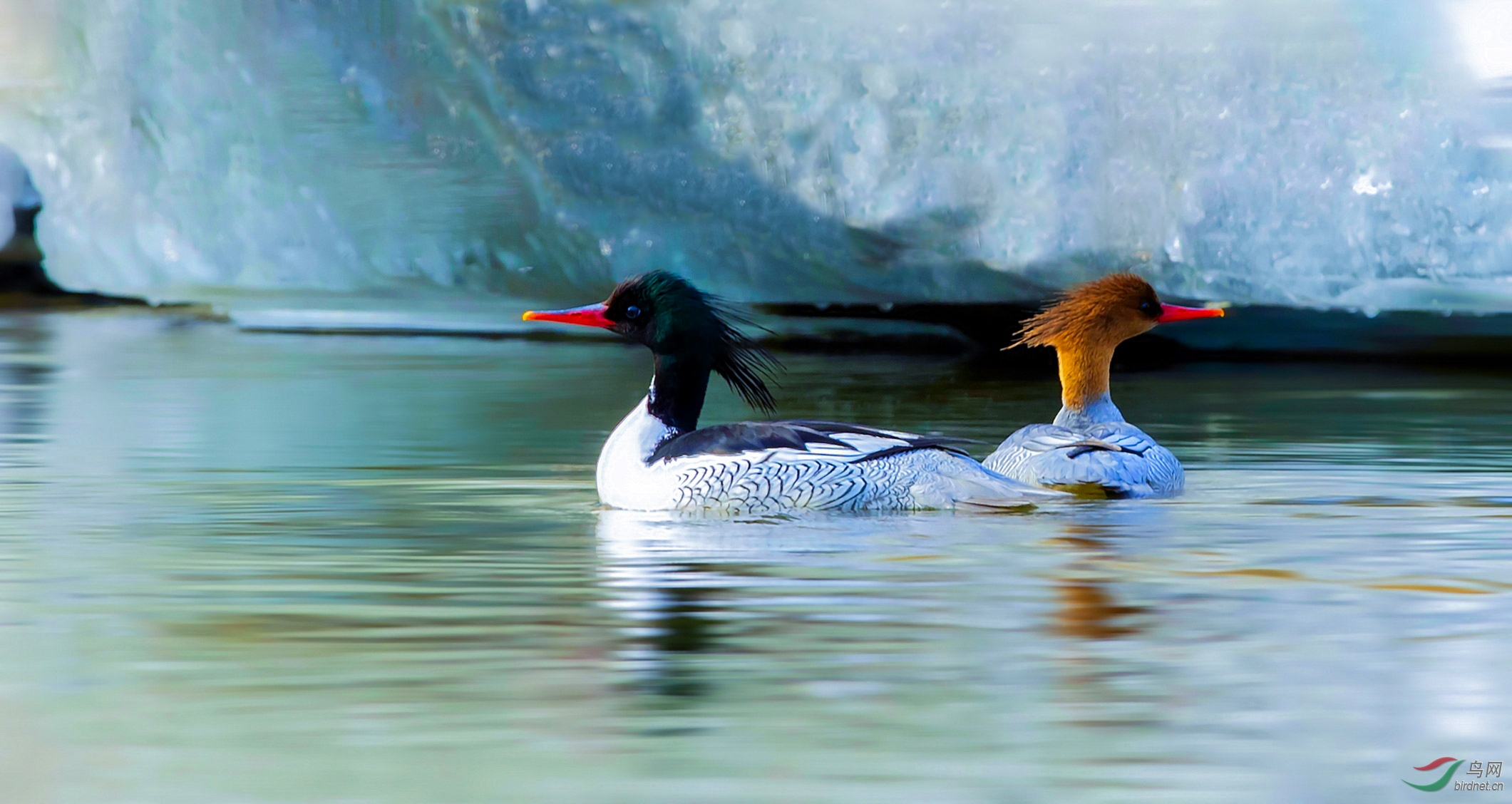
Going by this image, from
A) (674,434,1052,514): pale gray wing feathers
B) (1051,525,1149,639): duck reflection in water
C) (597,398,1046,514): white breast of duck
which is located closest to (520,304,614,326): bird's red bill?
(597,398,1046,514): white breast of duck

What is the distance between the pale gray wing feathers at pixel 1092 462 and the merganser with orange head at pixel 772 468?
0.38 metres

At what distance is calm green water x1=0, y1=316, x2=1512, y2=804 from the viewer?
4184mm

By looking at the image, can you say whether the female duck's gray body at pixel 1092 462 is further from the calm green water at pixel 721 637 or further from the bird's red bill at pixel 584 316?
the bird's red bill at pixel 584 316

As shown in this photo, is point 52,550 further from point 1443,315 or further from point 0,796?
point 1443,315

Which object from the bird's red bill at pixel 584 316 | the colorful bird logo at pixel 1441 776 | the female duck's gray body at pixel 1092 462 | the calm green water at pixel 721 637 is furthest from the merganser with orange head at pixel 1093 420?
the colorful bird logo at pixel 1441 776

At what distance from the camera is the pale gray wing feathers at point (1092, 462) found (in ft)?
27.9

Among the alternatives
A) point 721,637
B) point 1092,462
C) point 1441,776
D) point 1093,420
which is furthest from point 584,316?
point 1441,776

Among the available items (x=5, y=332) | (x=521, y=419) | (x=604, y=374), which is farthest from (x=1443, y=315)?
(x=5, y=332)

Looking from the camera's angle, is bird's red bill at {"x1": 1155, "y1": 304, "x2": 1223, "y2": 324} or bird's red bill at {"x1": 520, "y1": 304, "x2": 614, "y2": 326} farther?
bird's red bill at {"x1": 1155, "y1": 304, "x2": 1223, "y2": 324}

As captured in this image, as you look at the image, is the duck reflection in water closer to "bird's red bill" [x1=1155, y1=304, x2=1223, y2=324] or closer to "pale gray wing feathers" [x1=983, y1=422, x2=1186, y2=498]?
"pale gray wing feathers" [x1=983, y1=422, x2=1186, y2=498]

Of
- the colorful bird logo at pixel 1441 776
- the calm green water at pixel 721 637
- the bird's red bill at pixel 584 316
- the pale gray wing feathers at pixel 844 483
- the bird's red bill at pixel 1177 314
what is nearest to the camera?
the colorful bird logo at pixel 1441 776

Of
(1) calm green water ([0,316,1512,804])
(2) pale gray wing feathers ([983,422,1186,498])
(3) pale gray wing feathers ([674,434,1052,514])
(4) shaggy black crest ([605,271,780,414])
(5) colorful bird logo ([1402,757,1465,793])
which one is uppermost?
(4) shaggy black crest ([605,271,780,414])

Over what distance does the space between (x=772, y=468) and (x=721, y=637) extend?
2.54m

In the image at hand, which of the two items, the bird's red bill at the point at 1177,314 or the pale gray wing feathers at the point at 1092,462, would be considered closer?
the pale gray wing feathers at the point at 1092,462
